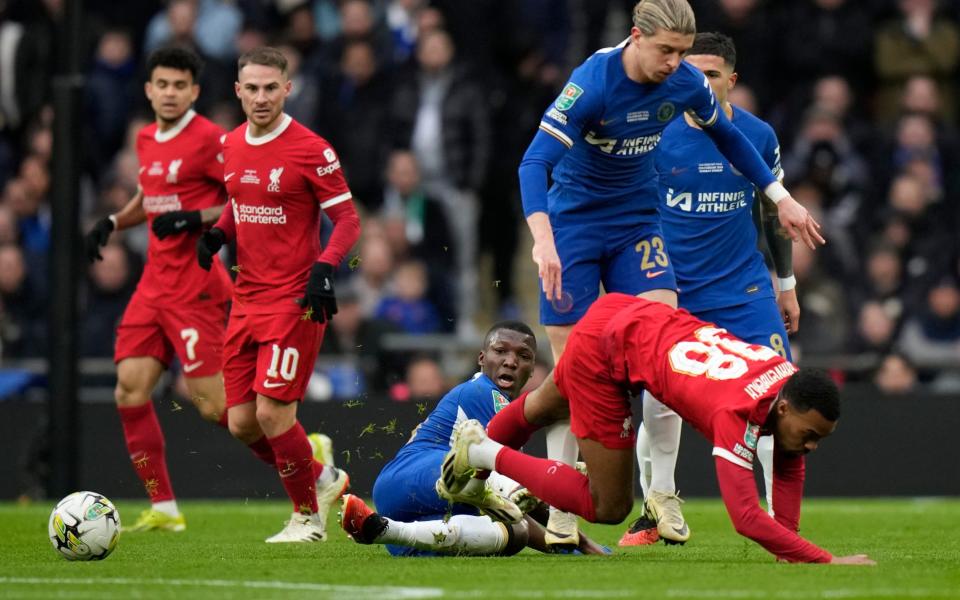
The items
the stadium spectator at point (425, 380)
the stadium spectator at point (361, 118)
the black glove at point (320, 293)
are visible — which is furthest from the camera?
the stadium spectator at point (361, 118)

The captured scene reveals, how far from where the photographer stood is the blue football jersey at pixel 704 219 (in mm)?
9586

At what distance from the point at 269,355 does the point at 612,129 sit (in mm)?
2218

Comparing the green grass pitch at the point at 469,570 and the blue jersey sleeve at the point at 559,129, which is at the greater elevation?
the blue jersey sleeve at the point at 559,129

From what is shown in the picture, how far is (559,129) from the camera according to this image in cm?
809

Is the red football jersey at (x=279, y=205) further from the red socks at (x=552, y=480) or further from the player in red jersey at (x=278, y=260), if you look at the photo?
the red socks at (x=552, y=480)

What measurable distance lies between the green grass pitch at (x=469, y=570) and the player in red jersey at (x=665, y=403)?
291 mm

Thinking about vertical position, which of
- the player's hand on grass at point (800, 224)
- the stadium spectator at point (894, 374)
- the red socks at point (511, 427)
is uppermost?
the player's hand on grass at point (800, 224)

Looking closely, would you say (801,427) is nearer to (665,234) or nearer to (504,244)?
(665,234)

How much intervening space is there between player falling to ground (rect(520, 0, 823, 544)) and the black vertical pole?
571 cm

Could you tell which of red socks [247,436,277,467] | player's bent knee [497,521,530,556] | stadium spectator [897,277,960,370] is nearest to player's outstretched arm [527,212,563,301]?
player's bent knee [497,521,530,556]

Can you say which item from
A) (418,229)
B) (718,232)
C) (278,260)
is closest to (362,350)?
(418,229)

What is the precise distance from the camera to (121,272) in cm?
1457

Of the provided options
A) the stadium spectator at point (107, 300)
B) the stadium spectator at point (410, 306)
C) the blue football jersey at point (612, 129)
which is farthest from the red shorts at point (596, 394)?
the stadium spectator at point (107, 300)

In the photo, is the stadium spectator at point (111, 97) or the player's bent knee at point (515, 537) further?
the stadium spectator at point (111, 97)
